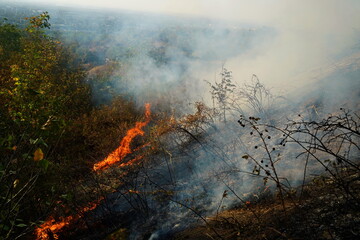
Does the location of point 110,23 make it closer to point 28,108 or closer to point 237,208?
point 28,108

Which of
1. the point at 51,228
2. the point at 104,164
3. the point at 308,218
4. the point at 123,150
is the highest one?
the point at 308,218

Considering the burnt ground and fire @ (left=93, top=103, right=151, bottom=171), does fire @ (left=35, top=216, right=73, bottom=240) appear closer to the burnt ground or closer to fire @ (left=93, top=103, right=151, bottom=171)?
fire @ (left=93, top=103, right=151, bottom=171)

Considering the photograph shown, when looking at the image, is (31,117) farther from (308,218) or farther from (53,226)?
(53,226)

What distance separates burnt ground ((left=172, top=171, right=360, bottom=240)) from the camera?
2133mm

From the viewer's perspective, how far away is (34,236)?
4512 millimetres

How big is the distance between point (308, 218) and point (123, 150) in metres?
6.00

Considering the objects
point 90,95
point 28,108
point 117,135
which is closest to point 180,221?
point 28,108

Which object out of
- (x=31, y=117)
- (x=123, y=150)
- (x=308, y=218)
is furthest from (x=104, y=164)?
(x=308, y=218)

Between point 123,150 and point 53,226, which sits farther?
point 123,150

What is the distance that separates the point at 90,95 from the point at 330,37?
11222 mm

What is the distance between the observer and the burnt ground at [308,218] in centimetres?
213

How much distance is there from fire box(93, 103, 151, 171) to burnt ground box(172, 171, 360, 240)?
4.05 meters

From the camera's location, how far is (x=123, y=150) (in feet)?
24.9

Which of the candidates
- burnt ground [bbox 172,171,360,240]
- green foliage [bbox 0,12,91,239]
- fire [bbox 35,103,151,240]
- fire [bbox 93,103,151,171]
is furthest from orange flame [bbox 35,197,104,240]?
burnt ground [bbox 172,171,360,240]
